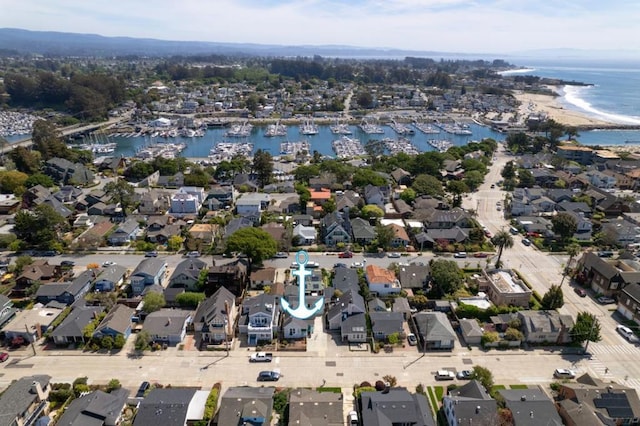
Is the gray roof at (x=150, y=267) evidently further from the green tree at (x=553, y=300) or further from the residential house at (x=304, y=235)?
the green tree at (x=553, y=300)

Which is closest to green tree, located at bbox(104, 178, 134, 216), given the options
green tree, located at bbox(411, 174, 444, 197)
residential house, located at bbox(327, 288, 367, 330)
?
residential house, located at bbox(327, 288, 367, 330)

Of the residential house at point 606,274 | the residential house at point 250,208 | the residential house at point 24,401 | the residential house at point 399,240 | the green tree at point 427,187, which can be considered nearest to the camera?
the residential house at point 24,401

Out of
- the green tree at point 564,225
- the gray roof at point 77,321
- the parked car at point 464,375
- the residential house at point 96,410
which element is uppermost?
the green tree at point 564,225

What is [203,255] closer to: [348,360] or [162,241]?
[162,241]

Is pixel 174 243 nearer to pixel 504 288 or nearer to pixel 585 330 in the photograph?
pixel 504 288

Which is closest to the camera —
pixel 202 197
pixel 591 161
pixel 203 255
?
pixel 203 255

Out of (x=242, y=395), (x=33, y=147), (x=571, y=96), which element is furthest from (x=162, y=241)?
(x=571, y=96)

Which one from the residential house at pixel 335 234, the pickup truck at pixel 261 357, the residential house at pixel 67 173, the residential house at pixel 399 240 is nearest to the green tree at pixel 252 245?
the residential house at pixel 335 234
